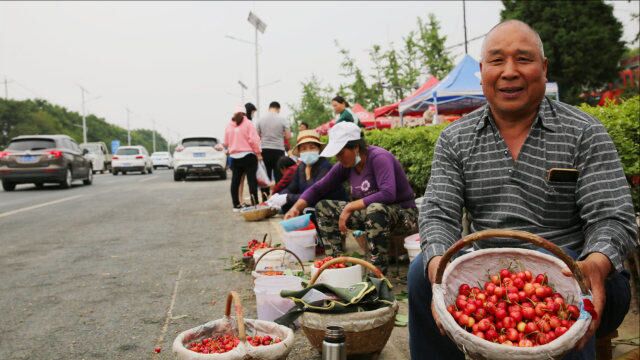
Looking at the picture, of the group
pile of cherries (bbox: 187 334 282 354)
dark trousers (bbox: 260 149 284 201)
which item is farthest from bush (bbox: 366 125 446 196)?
dark trousers (bbox: 260 149 284 201)

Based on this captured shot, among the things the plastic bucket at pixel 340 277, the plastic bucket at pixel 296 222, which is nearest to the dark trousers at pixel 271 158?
the plastic bucket at pixel 296 222

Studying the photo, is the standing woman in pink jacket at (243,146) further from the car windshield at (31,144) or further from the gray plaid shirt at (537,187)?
the car windshield at (31,144)

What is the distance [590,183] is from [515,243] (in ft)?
1.28

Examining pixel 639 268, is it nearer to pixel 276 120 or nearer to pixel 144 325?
pixel 144 325

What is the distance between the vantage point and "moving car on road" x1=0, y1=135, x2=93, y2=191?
711 inches

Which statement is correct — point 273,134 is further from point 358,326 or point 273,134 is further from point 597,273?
point 597,273

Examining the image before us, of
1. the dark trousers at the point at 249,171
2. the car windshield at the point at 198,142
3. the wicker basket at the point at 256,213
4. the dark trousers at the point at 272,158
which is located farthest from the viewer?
the car windshield at the point at 198,142

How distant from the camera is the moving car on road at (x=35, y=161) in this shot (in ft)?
59.3

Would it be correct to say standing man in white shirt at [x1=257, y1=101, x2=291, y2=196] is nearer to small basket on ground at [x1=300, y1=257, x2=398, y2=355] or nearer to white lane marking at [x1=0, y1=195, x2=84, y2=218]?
white lane marking at [x1=0, y1=195, x2=84, y2=218]

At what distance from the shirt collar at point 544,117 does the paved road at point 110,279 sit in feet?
7.92

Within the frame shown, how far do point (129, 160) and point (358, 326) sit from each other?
106 ft

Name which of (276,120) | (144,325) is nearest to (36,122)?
(276,120)

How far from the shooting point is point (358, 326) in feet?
10.1

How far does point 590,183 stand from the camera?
2.27 metres
